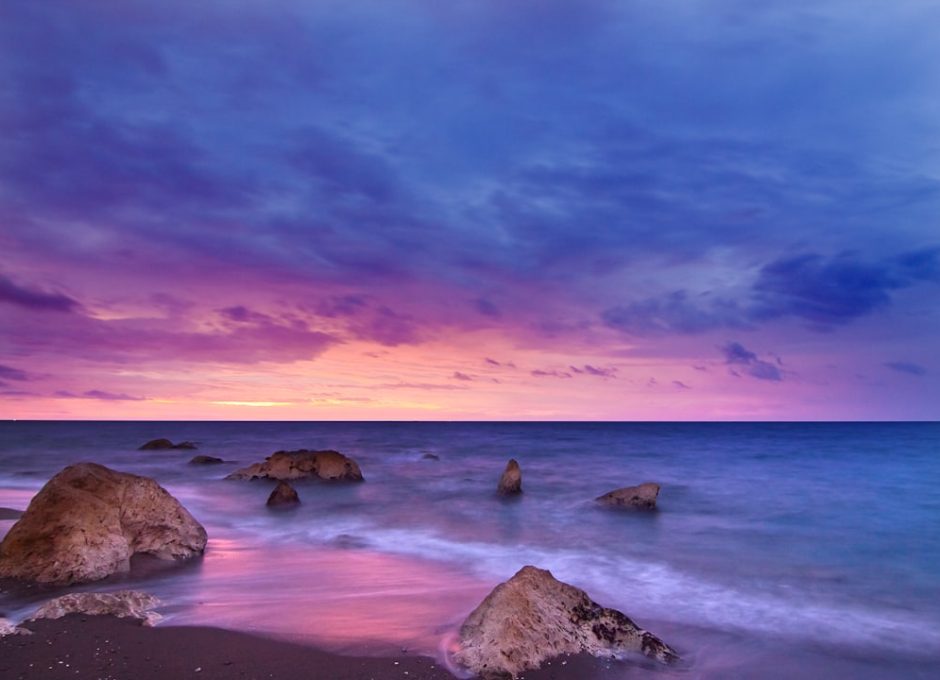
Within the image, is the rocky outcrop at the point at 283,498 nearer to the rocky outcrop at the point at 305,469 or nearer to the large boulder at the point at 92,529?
the rocky outcrop at the point at 305,469

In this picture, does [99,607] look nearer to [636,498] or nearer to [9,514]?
[9,514]

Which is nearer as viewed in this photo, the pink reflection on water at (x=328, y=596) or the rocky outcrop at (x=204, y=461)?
the pink reflection on water at (x=328, y=596)

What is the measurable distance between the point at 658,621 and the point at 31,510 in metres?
10.8

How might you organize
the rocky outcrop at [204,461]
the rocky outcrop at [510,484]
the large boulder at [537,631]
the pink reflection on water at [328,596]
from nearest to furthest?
1. the large boulder at [537,631]
2. the pink reflection on water at [328,596]
3. the rocky outcrop at [510,484]
4. the rocky outcrop at [204,461]

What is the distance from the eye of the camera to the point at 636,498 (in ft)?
78.4

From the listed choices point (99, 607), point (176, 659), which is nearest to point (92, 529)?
point (99, 607)

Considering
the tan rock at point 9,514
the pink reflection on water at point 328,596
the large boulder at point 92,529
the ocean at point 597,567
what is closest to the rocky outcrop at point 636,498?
the ocean at point 597,567

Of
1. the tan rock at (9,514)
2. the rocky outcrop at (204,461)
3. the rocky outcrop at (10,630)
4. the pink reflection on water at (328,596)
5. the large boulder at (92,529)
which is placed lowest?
the rocky outcrop at (204,461)

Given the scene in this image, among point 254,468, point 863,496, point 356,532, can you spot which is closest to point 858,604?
point 356,532

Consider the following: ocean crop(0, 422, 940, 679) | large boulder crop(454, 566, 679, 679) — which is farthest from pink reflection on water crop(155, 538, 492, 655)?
large boulder crop(454, 566, 679, 679)

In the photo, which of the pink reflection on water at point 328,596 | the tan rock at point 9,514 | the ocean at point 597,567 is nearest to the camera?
the pink reflection on water at point 328,596

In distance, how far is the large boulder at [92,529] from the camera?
1098 cm

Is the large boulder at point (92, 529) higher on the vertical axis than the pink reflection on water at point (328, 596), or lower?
higher

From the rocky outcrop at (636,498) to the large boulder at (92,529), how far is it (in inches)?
585
